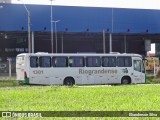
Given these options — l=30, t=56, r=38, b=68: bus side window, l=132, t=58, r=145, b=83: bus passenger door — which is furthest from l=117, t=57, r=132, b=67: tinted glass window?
l=30, t=56, r=38, b=68: bus side window

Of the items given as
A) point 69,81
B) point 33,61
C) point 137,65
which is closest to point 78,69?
point 69,81

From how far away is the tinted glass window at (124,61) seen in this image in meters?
32.9

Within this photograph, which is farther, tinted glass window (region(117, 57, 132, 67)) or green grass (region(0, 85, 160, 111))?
tinted glass window (region(117, 57, 132, 67))

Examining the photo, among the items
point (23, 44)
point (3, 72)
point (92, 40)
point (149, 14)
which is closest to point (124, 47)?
point (92, 40)

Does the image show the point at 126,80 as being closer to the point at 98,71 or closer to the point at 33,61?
the point at 98,71

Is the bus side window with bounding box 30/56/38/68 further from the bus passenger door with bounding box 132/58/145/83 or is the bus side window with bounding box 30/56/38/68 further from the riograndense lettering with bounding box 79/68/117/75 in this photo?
the bus passenger door with bounding box 132/58/145/83

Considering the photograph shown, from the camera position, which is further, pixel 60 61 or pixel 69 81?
pixel 69 81

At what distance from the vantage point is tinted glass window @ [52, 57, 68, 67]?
1219 inches

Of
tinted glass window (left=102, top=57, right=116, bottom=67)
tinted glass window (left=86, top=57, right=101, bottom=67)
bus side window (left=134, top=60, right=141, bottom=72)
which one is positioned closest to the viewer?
tinted glass window (left=86, top=57, right=101, bottom=67)

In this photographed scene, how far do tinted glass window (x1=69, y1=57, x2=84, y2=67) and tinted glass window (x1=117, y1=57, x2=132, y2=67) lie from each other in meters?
3.25

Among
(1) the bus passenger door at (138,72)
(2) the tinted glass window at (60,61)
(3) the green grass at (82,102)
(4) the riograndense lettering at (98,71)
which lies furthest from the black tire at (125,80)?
(3) the green grass at (82,102)

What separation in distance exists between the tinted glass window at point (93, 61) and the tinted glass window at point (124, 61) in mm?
1780

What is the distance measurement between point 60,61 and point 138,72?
680 centimetres

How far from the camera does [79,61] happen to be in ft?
104
